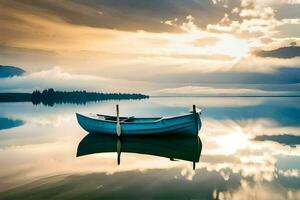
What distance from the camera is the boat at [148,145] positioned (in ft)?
64.7

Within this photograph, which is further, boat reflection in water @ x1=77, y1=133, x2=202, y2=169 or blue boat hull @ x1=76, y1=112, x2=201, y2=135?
blue boat hull @ x1=76, y1=112, x2=201, y2=135

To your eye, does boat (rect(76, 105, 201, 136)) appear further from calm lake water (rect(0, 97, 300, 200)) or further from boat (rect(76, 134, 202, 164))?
calm lake water (rect(0, 97, 300, 200))

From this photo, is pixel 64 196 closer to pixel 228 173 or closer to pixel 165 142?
pixel 228 173

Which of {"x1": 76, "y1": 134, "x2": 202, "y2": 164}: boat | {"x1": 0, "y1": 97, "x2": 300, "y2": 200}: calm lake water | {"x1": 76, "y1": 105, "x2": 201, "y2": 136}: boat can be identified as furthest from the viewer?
{"x1": 76, "y1": 105, "x2": 201, "y2": 136}: boat

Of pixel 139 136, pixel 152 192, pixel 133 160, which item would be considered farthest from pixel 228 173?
pixel 139 136

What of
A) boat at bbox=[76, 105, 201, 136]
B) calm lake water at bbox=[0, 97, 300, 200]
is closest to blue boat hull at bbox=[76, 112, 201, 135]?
boat at bbox=[76, 105, 201, 136]

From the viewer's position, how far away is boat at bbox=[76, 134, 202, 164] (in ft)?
64.7

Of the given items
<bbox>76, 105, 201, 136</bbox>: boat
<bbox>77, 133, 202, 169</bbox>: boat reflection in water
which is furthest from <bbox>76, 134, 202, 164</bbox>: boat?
<bbox>76, 105, 201, 136</bbox>: boat

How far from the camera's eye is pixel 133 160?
58.9 ft

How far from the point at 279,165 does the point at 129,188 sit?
283 inches

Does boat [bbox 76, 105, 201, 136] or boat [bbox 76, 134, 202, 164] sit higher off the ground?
boat [bbox 76, 105, 201, 136]

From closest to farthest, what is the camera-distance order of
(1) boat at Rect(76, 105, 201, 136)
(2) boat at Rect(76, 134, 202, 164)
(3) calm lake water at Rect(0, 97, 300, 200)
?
(3) calm lake water at Rect(0, 97, 300, 200) < (2) boat at Rect(76, 134, 202, 164) < (1) boat at Rect(76, 105, 201, 136)

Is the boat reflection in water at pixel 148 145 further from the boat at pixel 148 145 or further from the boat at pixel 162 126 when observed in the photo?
the boat at pixel 162 126

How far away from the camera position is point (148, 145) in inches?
893
